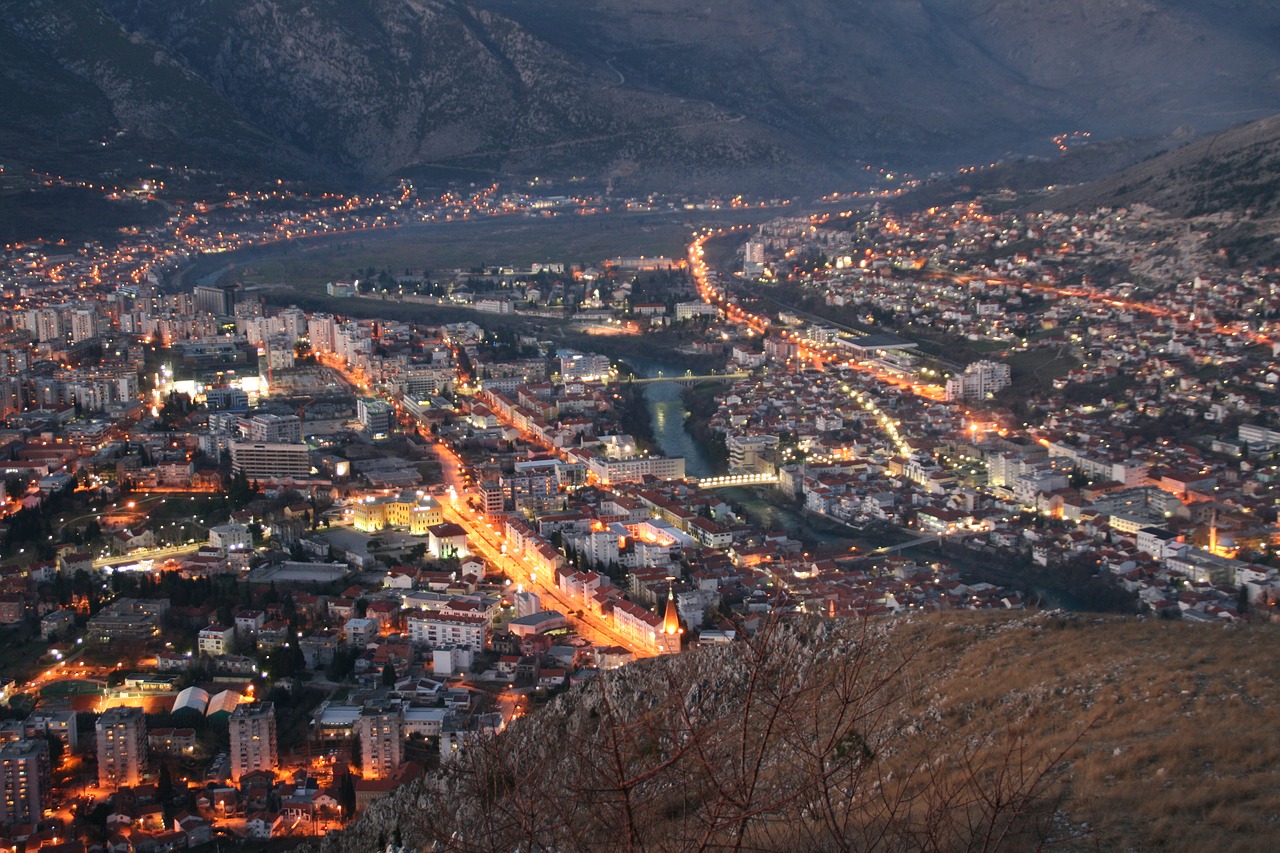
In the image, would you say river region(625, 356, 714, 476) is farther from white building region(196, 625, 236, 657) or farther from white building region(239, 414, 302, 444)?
white building region(196, 625, 236, 657)

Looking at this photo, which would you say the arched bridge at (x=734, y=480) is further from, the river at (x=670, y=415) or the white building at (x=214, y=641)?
the white building at (x=214, y=641)

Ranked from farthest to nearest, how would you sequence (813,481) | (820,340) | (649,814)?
1. (820,340)
2. (813,481)
3. (649,814)

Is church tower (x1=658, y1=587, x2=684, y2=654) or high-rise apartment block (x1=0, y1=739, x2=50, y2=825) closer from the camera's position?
high-rise apartment block (x1=0, y1=739, x2=50, y2=825)

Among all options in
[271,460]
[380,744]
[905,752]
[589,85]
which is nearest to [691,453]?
[271,460]

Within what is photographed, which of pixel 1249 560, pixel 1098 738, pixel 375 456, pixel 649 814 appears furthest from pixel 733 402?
pixel 649 814

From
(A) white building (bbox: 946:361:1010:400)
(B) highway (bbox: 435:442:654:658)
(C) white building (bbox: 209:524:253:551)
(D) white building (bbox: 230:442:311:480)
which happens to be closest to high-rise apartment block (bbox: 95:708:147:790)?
(B) highway (bbox: 435:442:654:658)

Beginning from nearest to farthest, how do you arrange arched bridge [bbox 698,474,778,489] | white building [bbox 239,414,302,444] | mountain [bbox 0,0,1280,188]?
arched bridge [bbox 698,474,778,489]
white building [bbox 239,414,302,444]
mountain [bbox 0,0,1280,188]

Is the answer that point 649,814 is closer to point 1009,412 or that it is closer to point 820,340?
point 1009,412
